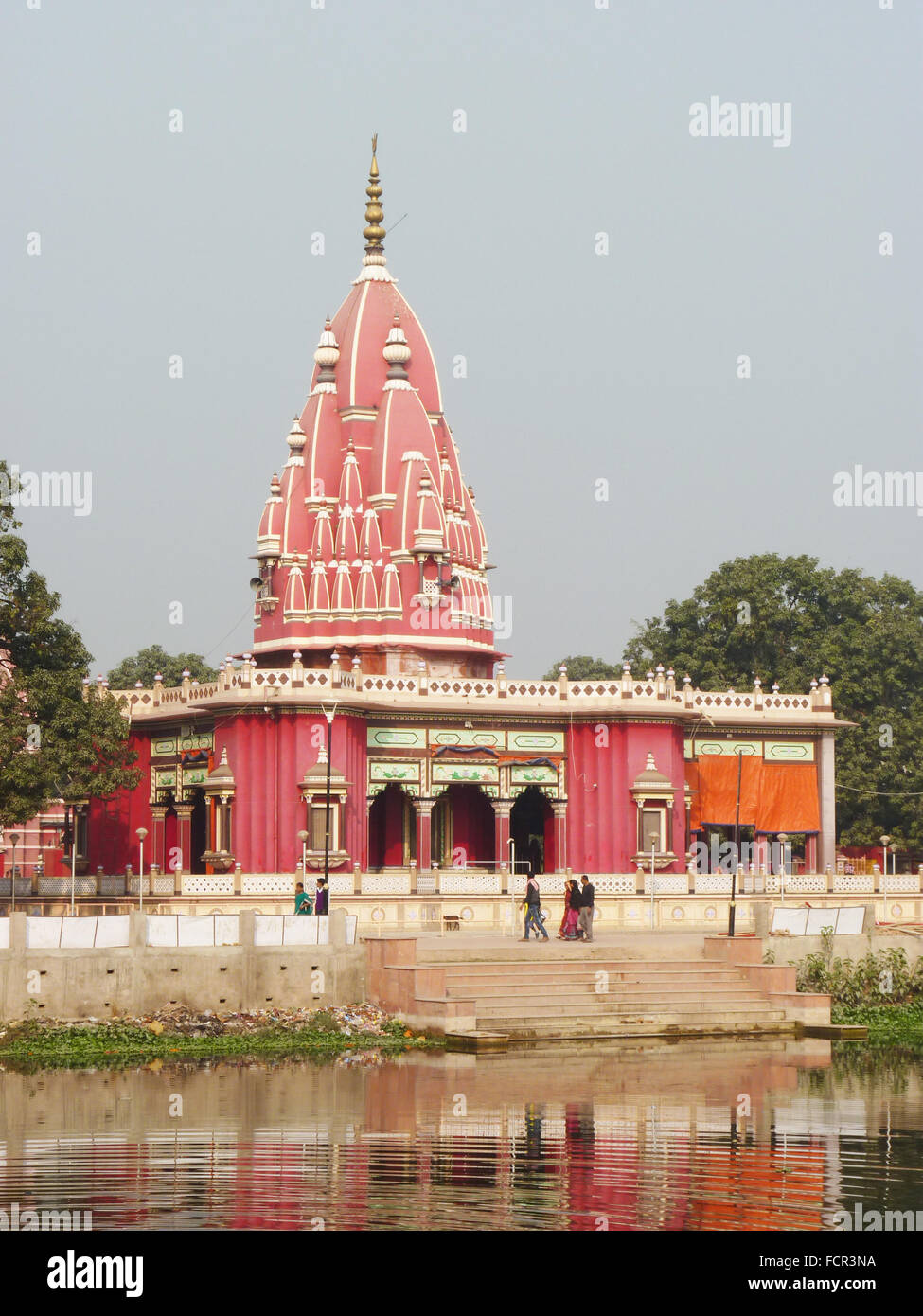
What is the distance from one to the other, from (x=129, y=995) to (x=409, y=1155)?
35.3 feet


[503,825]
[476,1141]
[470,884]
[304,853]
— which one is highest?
[503,825]

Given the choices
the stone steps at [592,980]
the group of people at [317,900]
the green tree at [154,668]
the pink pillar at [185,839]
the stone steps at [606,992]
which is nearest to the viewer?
the stone steps at [606,992]

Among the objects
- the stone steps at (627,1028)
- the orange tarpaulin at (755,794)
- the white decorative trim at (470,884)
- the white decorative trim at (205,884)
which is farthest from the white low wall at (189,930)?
the orange tarpaulin at (755,794)

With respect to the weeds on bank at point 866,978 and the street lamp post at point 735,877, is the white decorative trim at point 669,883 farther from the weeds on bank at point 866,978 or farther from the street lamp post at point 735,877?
the weeds on bank at point 866,978

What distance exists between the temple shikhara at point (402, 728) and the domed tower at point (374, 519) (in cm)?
6

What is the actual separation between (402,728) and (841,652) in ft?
84.1

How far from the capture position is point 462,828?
47031 mm

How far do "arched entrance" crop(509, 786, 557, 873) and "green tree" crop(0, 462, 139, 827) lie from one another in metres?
10.9

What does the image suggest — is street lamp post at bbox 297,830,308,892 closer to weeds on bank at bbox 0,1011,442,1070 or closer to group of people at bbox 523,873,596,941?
group of people at bbox 523,873,596,941

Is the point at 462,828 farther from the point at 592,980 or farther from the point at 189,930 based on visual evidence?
the point at 189,930

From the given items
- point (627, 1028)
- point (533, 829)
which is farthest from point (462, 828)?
point (627, 1028)

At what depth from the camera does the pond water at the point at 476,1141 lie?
1580cm
